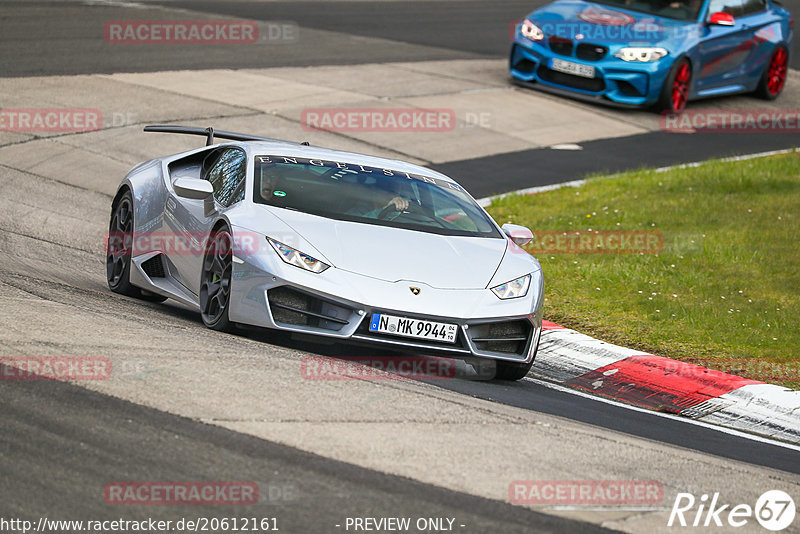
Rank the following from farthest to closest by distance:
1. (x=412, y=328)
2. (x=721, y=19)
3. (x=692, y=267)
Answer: (x=721, y=19)
(x=692, y=267)
(x=412, y=328)

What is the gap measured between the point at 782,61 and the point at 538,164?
764 centimetres

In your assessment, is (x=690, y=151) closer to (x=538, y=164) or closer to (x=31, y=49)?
(x=538, y=164)

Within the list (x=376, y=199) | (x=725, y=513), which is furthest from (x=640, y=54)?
(x=725, y=513)

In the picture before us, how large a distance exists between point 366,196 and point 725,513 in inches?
147

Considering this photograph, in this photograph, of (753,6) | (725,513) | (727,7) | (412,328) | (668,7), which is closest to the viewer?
(725,513)

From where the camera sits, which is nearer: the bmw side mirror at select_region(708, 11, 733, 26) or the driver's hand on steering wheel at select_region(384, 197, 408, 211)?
the driver's hand on steering wheel at select_region(384, 197, 408, 211)

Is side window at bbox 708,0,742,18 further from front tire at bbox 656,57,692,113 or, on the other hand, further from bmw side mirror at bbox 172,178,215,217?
bmw side mirror at bbox 172,178,215,217

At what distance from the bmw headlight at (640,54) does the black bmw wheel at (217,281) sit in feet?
38.2

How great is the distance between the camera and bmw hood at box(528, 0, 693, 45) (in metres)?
18.3

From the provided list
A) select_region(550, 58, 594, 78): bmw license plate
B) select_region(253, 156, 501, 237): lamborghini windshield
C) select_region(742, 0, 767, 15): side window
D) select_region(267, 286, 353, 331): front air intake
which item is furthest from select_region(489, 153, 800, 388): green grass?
select_region(742, 0, 767, 15): side window

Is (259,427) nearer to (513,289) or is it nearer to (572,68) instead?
(513,289)

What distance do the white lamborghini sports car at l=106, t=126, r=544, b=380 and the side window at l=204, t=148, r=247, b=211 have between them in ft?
0.06

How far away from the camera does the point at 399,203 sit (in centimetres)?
833

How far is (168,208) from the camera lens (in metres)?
8.73
